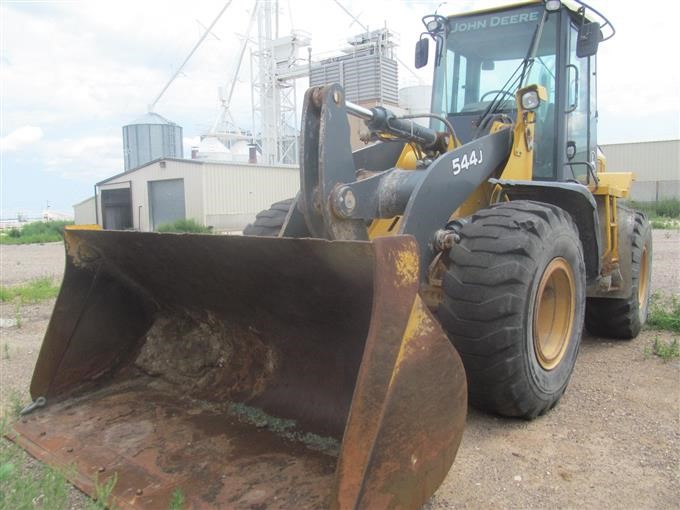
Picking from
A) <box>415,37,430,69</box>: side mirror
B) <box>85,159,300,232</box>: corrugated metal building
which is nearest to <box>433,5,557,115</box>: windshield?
<box>415,37,430,69</box>: side mirror

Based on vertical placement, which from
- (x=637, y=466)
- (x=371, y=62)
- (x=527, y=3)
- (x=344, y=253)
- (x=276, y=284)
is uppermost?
(x=371, y=62)

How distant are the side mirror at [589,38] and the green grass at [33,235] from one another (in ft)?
71.9

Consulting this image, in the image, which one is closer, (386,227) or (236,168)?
(386,227)

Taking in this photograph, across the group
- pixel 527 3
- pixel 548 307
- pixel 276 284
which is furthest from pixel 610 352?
pixel 276 284

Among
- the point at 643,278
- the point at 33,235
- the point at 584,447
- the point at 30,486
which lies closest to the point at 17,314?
the point at 30,486

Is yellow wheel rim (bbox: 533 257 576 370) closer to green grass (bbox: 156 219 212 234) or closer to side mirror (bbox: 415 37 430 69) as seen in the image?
side mirror (bbox: 415 37 430 69)

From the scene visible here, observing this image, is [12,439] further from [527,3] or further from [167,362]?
[527,3]

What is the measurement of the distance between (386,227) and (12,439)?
7.91ft

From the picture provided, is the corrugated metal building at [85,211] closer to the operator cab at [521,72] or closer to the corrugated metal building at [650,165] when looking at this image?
the operator cab at [521,72]

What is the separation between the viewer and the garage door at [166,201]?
23188mm

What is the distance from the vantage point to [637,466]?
2.82 meters

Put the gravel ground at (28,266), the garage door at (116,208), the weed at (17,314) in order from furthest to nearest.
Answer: the garage door at (116,208), the gravel ground at (28,266), the weed at (17,314)

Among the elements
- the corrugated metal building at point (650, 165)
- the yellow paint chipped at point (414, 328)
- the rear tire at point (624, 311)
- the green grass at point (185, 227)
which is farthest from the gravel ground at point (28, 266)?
the corrugated metal building at point (650, 165)

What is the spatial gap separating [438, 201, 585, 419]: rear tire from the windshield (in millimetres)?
1502
